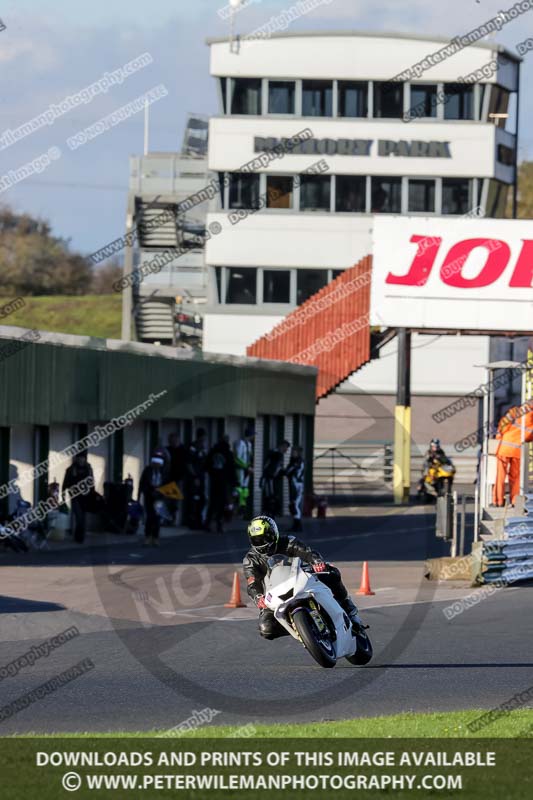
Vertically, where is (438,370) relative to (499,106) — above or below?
below

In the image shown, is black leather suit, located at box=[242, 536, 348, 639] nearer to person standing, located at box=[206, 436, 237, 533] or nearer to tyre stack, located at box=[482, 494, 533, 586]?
tyre stack, located at box=[482, 494, 533, 586]

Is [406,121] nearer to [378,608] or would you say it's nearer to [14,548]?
[14,548]

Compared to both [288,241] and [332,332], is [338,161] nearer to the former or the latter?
[288,241]

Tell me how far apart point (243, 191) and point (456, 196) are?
8194mm

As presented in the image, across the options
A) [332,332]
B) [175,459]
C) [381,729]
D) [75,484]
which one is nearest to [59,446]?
[75,484]

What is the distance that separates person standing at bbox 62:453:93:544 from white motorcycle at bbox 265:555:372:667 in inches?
525

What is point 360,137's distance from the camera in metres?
58.5

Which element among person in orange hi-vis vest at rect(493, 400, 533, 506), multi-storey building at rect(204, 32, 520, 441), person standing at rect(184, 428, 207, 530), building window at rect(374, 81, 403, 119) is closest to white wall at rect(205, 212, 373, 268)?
multi-storey building at rect(204, 32, 520, 441)

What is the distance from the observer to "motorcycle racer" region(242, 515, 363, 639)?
13.2m

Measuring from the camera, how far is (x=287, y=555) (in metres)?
13.5

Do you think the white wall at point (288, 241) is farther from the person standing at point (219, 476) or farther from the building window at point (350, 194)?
the person standing at point (219, 476)

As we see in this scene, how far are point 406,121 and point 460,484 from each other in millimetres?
14732

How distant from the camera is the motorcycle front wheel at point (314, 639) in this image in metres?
12.9

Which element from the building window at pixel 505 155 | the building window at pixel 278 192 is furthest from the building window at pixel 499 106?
the building window at pixel 278 192
